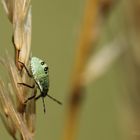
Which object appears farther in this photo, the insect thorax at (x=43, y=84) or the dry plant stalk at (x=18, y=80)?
the insect thorax at (x=43, y=84)

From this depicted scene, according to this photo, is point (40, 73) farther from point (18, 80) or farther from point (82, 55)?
point (82, 55)

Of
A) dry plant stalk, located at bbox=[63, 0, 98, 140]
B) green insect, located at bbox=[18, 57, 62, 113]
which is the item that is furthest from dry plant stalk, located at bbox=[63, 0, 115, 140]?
green insect, located at bbox=[18, 57, 62, 113]

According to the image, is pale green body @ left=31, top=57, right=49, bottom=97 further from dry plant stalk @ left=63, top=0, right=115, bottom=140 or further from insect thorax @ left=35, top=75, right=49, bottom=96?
dry plant stalk @ left=63, top=0, right=115, bottom=140

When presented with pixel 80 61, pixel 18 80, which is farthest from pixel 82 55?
pixel 18 80

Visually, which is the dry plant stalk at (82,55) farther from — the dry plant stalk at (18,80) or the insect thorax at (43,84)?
the insect thorax at (43,84)

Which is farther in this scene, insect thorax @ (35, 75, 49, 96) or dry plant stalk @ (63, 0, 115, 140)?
insect thorax @ (35, 75, 49, 96)

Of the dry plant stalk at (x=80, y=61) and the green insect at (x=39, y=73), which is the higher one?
the dry plant stalk at (x=80, y=61)

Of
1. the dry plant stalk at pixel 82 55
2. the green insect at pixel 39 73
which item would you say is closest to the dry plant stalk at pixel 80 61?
the dry plant stalk at pixel 82 55

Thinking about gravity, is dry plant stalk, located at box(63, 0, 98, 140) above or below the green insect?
above
